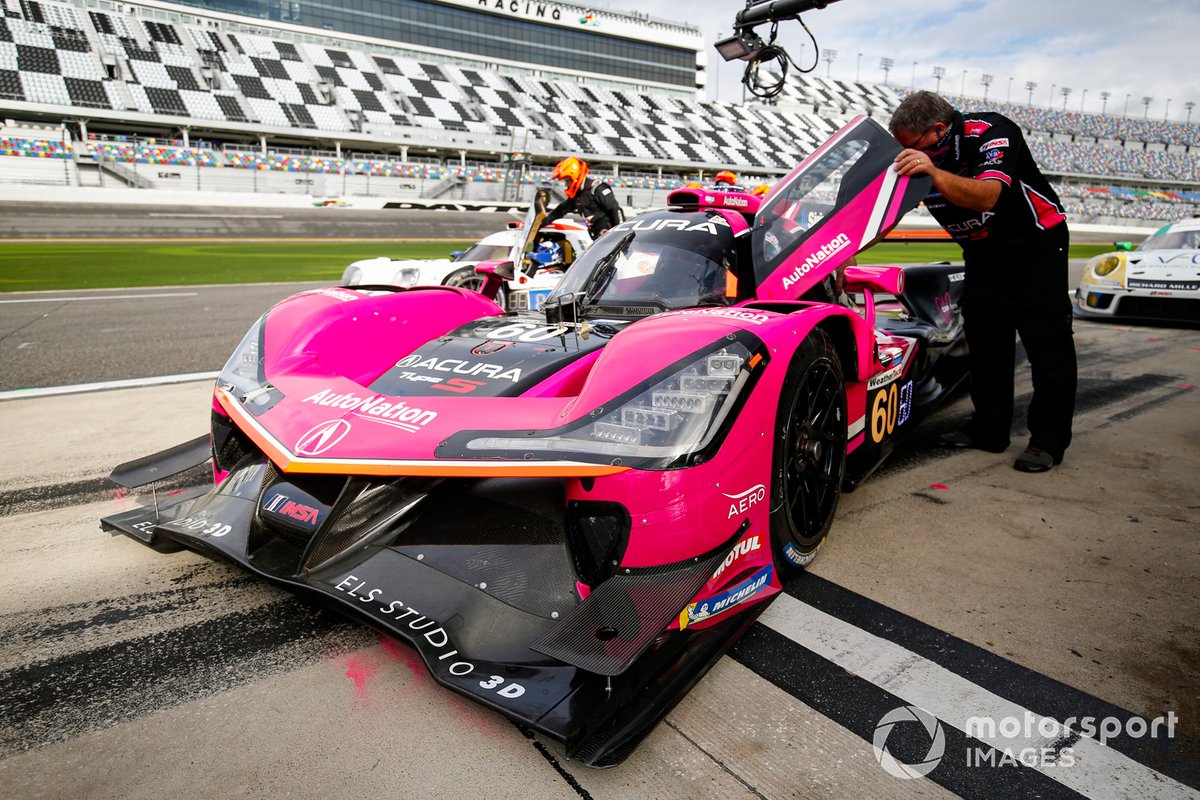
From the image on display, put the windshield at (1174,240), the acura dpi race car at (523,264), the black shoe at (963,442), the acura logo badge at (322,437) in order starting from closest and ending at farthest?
1. the acura logo badge at (322,437)
2. the black shoe at (963,442)
3. the acura dpi race car at (523,264)
4. the windshield at (1174,240)

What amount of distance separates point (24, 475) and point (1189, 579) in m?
4.73

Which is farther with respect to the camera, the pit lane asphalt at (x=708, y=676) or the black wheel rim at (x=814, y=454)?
the black wheel rim at (x=814, y=454)

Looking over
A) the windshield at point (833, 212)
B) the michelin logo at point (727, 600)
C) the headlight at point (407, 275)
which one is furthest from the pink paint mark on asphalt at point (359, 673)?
the headlight at point (407, 275)

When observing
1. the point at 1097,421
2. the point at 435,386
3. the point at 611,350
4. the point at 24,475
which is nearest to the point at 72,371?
the point at 24,475

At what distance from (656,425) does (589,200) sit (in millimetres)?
6047

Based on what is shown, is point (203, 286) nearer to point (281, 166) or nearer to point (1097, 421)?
point (1097, 421)

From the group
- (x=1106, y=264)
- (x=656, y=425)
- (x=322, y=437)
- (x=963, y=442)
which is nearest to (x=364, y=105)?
(x=1106, y=264)

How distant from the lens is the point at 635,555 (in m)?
1.96

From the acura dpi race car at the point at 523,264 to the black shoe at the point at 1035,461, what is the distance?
371 cm

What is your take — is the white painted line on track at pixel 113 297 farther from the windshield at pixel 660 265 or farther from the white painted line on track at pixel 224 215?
the white painted line on track at pixel 224 215

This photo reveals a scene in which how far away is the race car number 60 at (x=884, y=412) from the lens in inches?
131

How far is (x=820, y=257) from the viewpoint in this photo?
10.2ft

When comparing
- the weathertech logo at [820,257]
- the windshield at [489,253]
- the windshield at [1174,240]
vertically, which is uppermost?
the windshield at [1174,240]

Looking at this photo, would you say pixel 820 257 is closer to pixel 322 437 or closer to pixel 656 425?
pixel 656 425
